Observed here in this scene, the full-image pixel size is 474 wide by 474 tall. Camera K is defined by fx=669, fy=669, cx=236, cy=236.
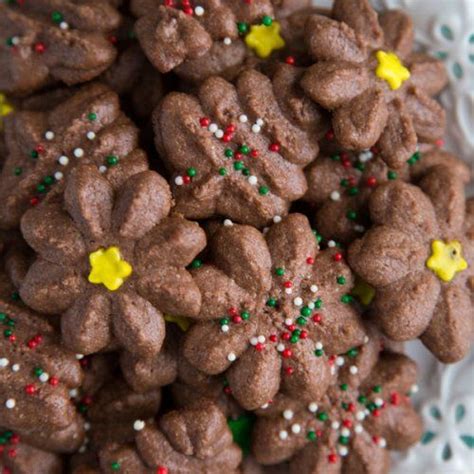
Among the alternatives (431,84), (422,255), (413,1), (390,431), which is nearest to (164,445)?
(390,431)

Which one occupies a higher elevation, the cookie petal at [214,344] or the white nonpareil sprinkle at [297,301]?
the white nonpareil sprinkle at [297,301]

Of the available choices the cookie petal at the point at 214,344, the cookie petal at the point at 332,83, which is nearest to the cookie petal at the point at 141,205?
the cookie petal at the point at 214,344

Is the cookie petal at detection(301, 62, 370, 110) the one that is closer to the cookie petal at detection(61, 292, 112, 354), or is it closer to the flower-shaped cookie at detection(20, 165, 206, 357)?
the flower-shaped cookie at detection(20, 165, 206, 357)

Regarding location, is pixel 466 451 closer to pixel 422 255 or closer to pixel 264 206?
pixel 422 255

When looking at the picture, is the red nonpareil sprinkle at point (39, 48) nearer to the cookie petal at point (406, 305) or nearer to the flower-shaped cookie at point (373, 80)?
the flower-shaped cookie at point (373, 80)

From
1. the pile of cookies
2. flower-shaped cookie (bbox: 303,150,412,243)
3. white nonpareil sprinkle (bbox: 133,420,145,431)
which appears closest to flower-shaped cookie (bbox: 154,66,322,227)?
the pile of cookies
